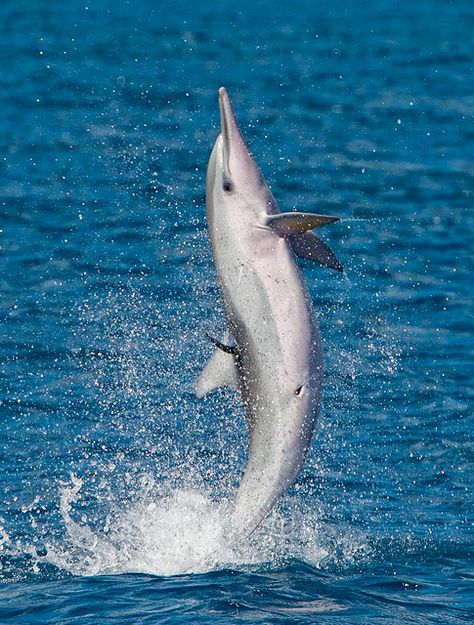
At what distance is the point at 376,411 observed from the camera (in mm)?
13977

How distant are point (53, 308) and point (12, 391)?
2.34 m

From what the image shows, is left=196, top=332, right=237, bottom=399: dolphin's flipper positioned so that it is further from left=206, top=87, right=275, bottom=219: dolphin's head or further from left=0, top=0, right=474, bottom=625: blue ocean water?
left=0, top=0, right=474, bottom=625: blue ocean water

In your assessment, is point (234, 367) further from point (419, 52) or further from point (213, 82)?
point (419, 52)

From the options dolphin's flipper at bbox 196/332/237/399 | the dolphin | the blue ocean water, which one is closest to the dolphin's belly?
the dolphin

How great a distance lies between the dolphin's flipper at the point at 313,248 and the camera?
962 centimetres

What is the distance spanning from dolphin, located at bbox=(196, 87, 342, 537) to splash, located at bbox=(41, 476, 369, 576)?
687mm

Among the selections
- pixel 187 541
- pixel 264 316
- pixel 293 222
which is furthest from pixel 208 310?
pixel 293 222

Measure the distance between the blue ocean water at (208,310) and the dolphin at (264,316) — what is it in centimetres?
99

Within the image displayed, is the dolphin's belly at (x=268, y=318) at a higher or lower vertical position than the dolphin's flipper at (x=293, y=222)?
lower

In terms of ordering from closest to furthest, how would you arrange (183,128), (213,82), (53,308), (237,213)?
(237,213) → (53,308) → (183,128) → (213,82)

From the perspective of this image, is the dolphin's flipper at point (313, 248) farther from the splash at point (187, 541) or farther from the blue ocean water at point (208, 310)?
the blue ocean water at point (208, 310)

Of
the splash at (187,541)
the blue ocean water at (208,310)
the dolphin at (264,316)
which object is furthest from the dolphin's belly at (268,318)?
the blue ocean water at (208,310)

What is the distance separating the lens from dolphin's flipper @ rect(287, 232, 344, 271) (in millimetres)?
9625


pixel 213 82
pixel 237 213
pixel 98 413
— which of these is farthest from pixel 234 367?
pixel 213 82
